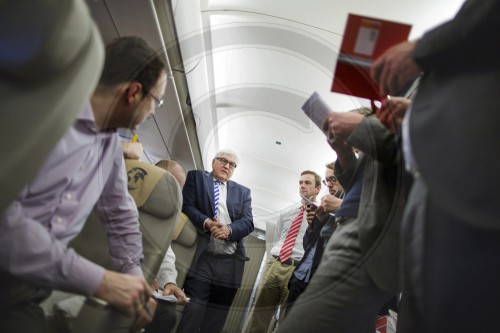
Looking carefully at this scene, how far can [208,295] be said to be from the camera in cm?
36

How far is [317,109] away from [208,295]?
203mm

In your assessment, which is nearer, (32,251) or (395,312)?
(32,251)

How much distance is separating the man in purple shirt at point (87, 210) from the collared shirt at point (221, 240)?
0.22 ft

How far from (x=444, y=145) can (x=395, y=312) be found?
19 centimetres

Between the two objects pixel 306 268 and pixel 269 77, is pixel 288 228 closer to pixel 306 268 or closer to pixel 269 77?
pixel 306 268

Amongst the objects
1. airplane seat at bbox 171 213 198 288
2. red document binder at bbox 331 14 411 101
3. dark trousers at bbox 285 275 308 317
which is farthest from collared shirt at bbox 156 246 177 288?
red document binder at bbox 331 14 411 101

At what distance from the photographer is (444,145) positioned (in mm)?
295

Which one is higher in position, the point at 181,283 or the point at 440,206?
the point at 440,206

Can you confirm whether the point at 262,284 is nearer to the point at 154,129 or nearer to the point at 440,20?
the point at 154,129

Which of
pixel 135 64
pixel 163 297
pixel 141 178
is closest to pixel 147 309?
pixel 163 297

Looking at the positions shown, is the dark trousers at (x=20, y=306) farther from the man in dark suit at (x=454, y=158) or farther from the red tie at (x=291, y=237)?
the man in dark suit at (x=454, y=158)

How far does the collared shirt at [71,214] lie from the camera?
0.29m

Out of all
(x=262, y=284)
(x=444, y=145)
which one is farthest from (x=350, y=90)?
(x=262, y=284)

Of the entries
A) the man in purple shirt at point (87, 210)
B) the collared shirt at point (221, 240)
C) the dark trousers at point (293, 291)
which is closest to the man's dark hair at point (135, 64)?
the man in purple shirt at point (87, 210)
